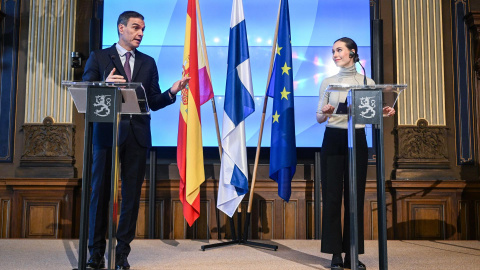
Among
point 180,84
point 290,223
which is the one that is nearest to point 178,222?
point 290,223

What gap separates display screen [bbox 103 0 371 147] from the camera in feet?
18.0

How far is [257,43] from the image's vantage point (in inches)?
220

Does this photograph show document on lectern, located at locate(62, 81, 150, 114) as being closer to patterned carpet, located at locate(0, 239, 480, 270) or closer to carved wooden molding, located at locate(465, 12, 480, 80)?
patterned carpet, located at locate(0, 239, 480, 270)

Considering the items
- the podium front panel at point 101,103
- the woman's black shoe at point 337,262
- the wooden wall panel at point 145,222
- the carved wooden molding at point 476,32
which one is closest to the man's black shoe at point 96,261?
the podium front panel at point 101,103

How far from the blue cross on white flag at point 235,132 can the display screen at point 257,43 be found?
0.91 m

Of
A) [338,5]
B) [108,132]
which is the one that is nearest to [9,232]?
[108,132]

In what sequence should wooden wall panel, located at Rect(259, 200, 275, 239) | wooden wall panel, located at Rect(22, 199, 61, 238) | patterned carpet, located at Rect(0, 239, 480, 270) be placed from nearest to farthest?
patterned carpet, located at Rect(0, 239, 480, 270), wooden wall panel, located at Rect(22, 199, 61, 238), wooden wall panel, located at Rect(259, 200, 275, 239)

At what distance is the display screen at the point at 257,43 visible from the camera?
550 centimetres

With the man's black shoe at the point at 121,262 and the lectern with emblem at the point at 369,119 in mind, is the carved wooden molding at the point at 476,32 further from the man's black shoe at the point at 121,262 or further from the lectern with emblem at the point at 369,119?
the man's black shoe at the point at 121,262

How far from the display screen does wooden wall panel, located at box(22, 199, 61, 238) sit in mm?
1235

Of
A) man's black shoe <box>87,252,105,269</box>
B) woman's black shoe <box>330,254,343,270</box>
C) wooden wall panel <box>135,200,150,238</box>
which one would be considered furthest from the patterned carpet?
wooden wall panel <box>135,200,150,238</box>

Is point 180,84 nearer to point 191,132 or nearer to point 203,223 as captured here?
point 191,132

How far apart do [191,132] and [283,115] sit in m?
0.81

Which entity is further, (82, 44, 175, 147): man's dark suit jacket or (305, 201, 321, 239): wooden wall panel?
(305, 201, 321, 239): wooden wall panel
